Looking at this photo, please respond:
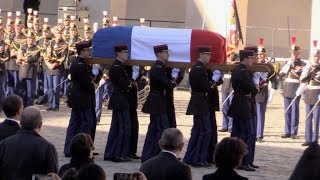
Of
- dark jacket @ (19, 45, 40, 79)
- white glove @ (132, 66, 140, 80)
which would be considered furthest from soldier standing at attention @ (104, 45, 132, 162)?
dark jacket @ (19, 45, 40, 79)

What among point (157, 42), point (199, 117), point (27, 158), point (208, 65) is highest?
point (157, 42)

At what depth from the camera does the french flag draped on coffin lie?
14.1 meters

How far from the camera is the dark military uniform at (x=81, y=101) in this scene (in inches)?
555

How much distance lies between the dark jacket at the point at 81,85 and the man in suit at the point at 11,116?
5.25m

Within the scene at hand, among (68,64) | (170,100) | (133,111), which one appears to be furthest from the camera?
(68,64)

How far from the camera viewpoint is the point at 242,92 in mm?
13680

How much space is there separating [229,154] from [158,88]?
6.73m

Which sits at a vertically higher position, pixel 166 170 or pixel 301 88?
pixel 301 88

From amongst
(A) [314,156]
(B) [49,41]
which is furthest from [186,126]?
(A) [314,156]

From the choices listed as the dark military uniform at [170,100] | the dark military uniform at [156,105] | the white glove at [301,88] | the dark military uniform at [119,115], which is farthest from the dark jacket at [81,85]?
the white glove at [301,88]

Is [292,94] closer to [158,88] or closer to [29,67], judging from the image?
[158,88]

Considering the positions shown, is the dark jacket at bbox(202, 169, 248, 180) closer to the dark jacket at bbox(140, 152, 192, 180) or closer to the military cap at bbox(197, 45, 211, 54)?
the dark jacket at bbox(140, 152, 192, 180)

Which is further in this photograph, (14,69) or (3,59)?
(14,69)

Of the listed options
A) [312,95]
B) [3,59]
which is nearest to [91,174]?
[312,95]
